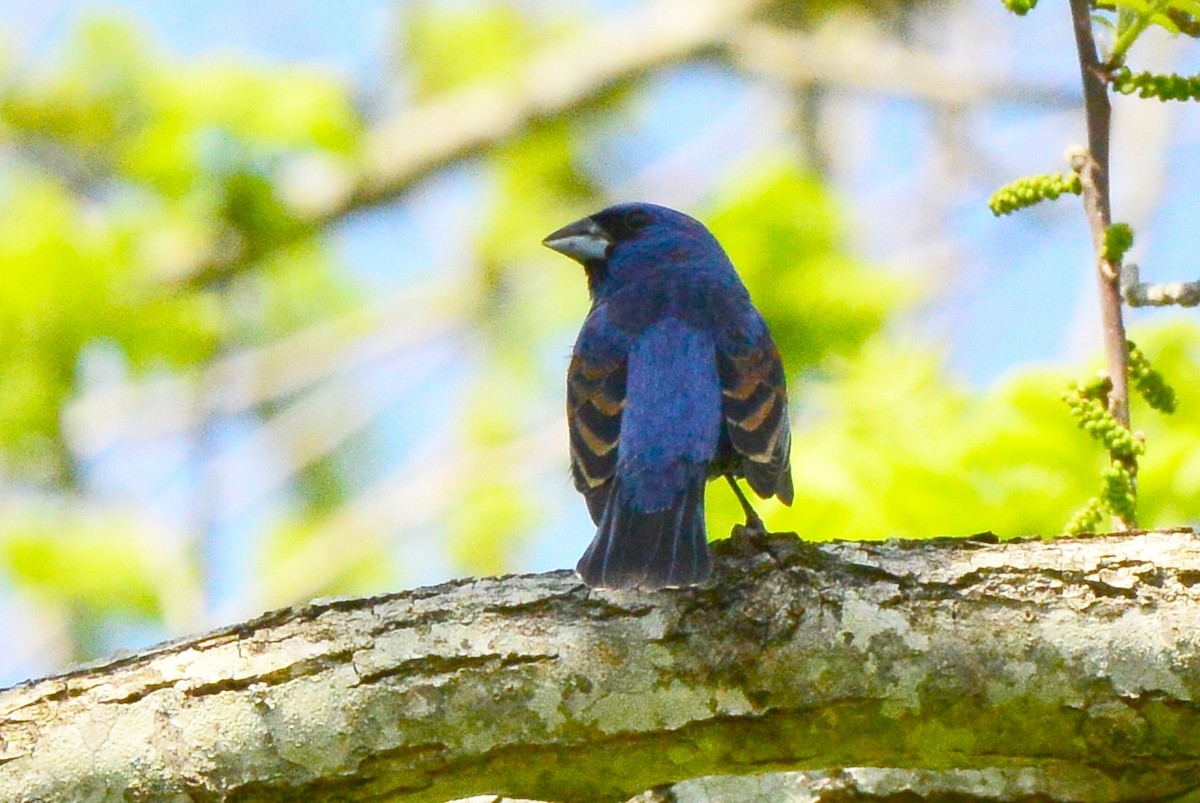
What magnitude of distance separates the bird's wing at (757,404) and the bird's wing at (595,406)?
0.31 m

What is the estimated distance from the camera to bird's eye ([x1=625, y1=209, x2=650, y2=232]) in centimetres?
605

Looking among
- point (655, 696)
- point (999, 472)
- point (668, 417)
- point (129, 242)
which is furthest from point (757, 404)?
point (129, 242)

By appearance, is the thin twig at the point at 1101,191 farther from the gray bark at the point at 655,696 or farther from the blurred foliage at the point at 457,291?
the blurred foliage at the point at 457,291

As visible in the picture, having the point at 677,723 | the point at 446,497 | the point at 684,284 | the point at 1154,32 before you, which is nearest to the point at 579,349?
the point at 684,284

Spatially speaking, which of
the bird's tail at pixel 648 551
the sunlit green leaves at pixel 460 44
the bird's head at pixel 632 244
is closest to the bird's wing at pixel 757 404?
the bird's tail at pixel 648 551

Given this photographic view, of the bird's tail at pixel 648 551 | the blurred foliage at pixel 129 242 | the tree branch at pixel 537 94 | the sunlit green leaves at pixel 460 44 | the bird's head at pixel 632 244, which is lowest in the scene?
the bird's tail at pixel 648 551

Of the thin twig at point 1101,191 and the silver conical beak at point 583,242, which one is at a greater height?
the silver conical beak at point 583,242

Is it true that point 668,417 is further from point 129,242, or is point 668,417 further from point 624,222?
point 129,242

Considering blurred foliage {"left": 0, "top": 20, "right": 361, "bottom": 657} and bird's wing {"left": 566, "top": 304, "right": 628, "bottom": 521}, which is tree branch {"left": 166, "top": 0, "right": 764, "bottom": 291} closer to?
blurred foliage {"left": 0, "top": 20, "right": 361, "bottom": 657}

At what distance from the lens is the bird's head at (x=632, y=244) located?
5.78m

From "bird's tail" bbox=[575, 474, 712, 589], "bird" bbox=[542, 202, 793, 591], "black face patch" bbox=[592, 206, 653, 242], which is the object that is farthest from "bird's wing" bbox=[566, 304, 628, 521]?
"black face patch" bbox=[592, 206, 653, 242]

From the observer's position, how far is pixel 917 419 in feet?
16.1

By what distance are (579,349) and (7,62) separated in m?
6.99

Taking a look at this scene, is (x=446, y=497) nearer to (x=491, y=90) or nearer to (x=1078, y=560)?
(x=491, y=90)
